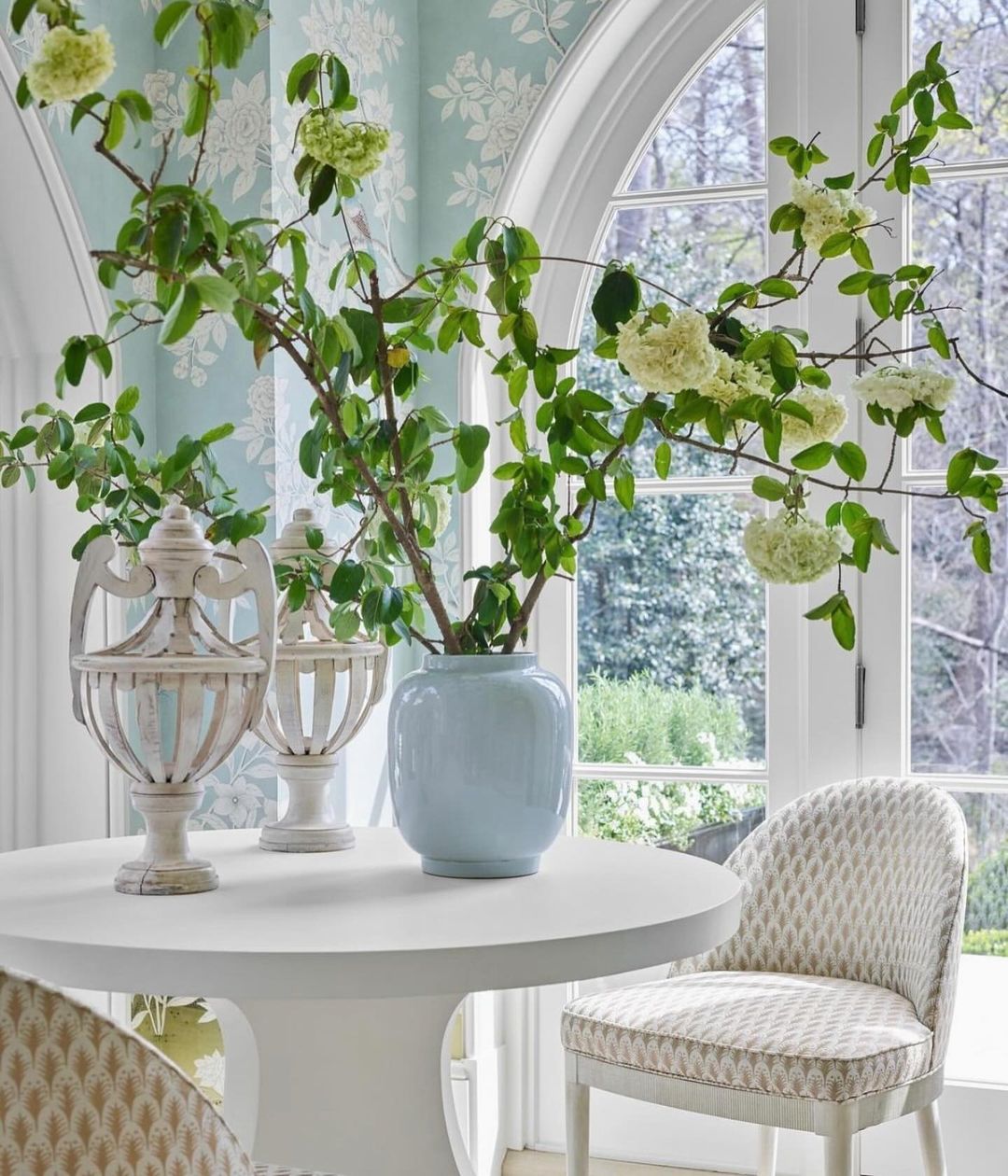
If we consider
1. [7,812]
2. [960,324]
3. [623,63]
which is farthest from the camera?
[623,63]

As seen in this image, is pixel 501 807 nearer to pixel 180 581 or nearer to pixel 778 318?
pixel 180 581

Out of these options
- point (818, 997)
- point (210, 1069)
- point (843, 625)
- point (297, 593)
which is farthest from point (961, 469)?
point (210, 1069)

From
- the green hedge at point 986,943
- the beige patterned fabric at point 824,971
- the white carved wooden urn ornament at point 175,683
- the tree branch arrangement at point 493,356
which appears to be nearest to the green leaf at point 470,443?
the tree branch arrangement at point 493,356

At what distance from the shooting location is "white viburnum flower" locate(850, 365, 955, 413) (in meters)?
1.34

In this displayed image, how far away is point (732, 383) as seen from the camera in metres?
1.36

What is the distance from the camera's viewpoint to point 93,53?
3.58 ft

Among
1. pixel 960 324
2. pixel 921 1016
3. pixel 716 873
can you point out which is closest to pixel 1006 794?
pixel 921 1016

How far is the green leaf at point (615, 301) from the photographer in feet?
4.50

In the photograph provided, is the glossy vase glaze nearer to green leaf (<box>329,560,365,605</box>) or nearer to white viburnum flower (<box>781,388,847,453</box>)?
green leaf (<box>329,560,365,605</box>)

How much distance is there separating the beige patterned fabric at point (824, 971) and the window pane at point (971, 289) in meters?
0.70

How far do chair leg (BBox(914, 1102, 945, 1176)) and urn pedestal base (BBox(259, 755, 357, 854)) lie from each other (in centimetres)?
101

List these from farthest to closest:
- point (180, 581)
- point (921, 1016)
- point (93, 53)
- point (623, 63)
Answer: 1. point (623, 63)
2. point (921, 1016)
3. point (180, 581)
4. point (93, 53)

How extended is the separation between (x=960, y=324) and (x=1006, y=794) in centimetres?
89

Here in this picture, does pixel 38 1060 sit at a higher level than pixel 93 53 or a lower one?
lower
